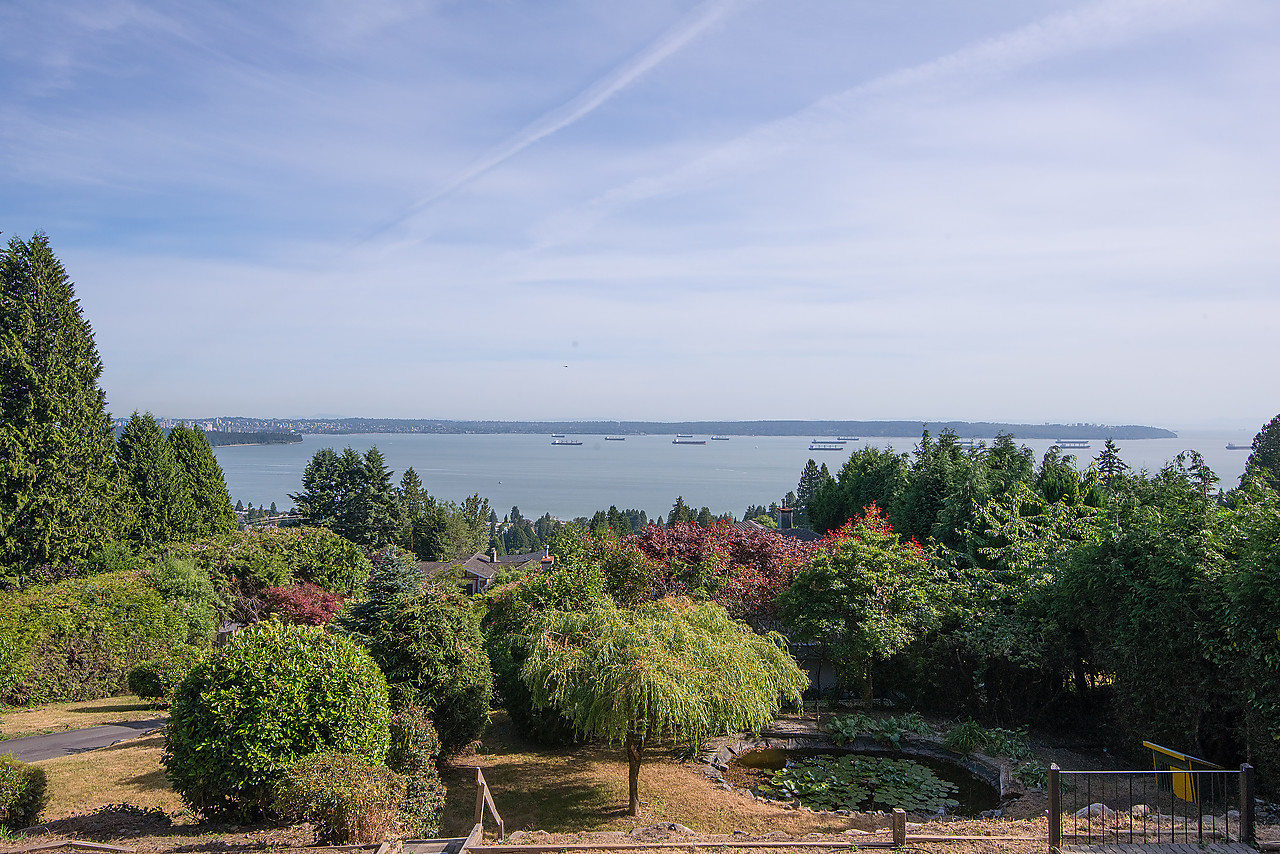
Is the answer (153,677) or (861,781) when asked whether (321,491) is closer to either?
(153,677)

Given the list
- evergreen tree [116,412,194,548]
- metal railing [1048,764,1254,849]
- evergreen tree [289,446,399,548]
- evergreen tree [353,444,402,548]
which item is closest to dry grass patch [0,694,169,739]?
evergreen tree [116,412,194,548]

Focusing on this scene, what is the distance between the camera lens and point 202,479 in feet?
121

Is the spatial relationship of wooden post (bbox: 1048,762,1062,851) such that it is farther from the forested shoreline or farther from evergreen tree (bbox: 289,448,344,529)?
evergreen tree (bbox: 289,448,344,529)

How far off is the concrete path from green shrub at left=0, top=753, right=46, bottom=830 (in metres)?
5.40

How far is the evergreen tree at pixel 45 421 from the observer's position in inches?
892

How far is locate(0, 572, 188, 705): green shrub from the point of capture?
16578 millimetres

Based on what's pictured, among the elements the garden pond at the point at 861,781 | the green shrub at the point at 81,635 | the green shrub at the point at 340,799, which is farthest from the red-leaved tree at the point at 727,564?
the green shrub at the point at 81,635

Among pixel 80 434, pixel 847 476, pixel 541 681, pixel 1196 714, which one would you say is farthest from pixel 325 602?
pixel 847 476

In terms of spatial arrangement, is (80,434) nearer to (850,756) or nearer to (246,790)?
(246,790)

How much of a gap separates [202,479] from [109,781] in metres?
29.6

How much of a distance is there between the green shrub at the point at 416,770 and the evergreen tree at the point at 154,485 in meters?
26.9

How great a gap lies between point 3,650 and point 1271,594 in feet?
73.6

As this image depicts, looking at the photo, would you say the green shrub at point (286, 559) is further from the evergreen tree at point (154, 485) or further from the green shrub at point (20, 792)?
the green shrub at point (20, 792)

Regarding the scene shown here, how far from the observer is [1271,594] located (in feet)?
29.0
